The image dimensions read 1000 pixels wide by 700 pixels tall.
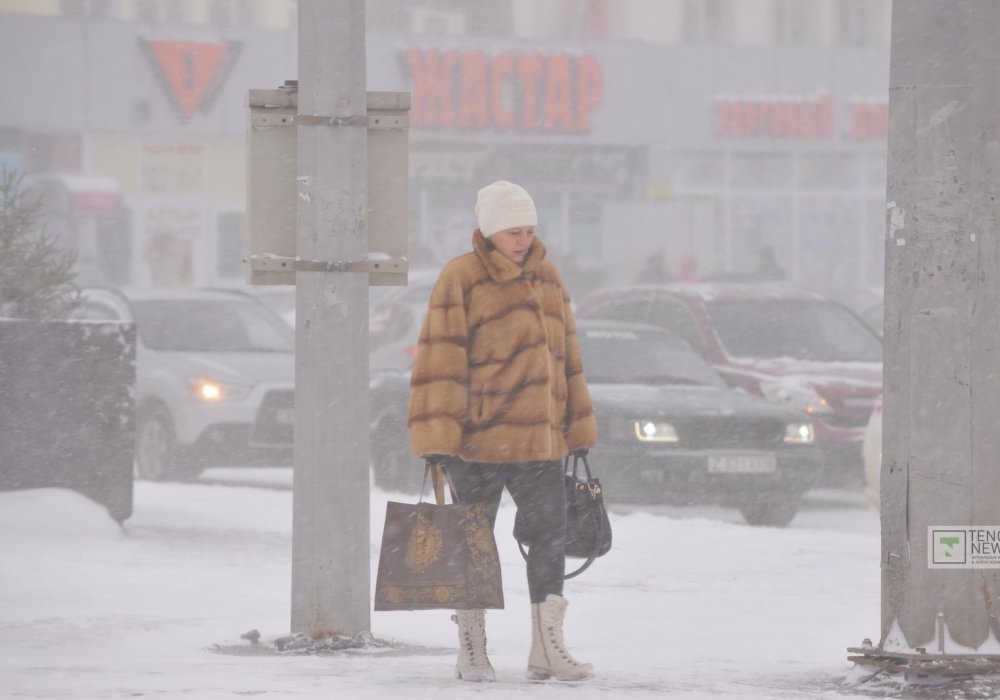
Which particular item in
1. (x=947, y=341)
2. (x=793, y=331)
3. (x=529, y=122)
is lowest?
(x=793, y=331)

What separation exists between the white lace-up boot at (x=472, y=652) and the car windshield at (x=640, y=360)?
25.0 ft

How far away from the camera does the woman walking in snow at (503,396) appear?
6445 mm

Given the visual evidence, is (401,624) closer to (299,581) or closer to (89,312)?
(299,581)

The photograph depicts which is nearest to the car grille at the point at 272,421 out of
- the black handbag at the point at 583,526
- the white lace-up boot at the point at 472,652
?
the black handbag at the point at 583,526

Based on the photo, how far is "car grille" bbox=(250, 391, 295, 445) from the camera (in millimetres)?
15484

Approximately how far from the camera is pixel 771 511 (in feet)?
44.5

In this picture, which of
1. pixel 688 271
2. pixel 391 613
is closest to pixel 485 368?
pixel 391 613

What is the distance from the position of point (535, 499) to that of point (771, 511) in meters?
7.18

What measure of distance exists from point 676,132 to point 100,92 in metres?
12.5

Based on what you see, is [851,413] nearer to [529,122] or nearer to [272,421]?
[272,421]

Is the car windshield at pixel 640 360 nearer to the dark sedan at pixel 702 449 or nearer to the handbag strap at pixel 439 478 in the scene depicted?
the dark sedan at pixel 702 449

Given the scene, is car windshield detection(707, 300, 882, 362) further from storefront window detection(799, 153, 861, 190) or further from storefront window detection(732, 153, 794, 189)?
storefront window detection(799, 153, 861, 190)

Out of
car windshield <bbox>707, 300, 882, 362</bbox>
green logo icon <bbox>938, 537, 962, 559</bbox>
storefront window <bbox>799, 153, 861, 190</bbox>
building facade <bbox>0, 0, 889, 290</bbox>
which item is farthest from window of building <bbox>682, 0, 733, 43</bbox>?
green logo icon <bbox>938, 537, 962, 559</bbox>

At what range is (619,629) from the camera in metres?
8.19
